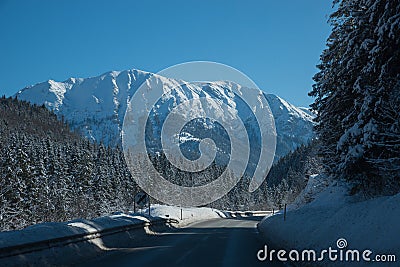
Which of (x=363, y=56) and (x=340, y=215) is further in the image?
(x=363, y=56)

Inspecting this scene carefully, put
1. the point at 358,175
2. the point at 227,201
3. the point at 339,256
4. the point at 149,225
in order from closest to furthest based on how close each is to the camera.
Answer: the point at 339,256
the point at 358,175
the point at 149,225
the point at 227,201

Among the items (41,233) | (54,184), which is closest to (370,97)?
(41,233)

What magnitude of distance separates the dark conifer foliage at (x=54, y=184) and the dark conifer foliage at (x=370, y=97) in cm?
3672

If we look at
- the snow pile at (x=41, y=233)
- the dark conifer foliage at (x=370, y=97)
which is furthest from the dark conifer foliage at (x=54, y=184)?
the dark conifer foliage at (x=370, y=97)

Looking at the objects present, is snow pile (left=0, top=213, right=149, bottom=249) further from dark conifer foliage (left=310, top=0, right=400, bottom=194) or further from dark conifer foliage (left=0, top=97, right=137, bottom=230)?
dark conifer foliage (left=0, top=97, right=137, bottom=230)

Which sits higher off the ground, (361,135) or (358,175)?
(361,135)

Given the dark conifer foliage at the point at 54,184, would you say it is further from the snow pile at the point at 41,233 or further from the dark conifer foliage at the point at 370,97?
the dark conifer foliage at the point at 370,97

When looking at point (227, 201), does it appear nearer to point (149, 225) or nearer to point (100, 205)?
point (100, 205)

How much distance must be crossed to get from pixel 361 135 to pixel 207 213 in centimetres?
5472

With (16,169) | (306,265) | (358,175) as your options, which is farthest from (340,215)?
(16,169)

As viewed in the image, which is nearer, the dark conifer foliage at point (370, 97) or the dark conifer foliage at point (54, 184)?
the dark conifer foliage at point (370, 97)

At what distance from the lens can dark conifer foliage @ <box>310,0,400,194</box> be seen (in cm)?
1335

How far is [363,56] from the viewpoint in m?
15.8

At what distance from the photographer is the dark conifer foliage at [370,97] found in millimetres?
13352
